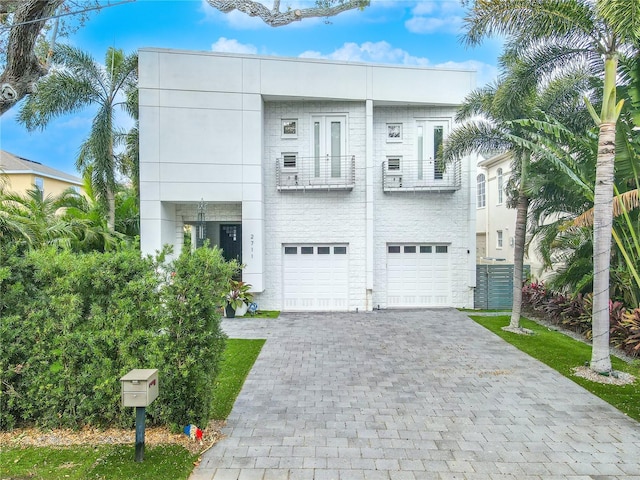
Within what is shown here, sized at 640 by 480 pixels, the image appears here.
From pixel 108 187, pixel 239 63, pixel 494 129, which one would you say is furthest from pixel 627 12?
pixel 108 187

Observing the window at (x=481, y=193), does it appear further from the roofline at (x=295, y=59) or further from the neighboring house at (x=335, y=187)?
the roofline at (x=295, y=59)

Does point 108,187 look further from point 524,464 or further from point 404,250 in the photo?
point 524,464

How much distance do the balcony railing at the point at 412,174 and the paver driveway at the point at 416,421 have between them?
19.8 ft

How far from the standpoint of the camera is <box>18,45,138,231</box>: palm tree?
36.7 ft

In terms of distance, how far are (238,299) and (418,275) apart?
242 inches

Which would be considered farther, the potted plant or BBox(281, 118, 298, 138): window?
BBox(281, 118, 298, 138): window

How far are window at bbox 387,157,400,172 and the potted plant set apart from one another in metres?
6.21

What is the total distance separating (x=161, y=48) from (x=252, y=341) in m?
9.13

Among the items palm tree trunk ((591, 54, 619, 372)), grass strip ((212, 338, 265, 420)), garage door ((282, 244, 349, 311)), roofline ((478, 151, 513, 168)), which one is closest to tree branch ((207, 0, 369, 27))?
palm tree trunk ((591, 54, 619, 372))

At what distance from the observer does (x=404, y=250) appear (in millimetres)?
12547

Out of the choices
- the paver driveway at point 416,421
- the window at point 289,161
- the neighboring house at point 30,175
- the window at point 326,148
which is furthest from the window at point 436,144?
the neighboring house at point 30,175

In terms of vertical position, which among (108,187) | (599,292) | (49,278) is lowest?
(599,292)

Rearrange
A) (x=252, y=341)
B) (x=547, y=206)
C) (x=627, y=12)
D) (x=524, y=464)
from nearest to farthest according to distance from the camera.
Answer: (x=524, y=464) → (x=627, y=12) → (x=252, y=341) → (x=547, y=206)

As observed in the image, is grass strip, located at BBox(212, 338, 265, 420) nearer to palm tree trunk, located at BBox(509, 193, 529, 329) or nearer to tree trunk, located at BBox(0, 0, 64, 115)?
tree trunk, located at BBox(0, 0, 64, 115)
